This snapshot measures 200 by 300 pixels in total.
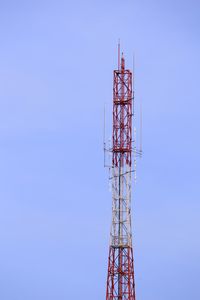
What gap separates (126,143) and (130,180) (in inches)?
98.9

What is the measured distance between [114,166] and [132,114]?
3728 millimetres

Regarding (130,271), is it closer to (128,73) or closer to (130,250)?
(130,250)

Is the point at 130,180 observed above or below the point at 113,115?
below

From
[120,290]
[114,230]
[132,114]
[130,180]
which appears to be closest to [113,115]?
[132,114]

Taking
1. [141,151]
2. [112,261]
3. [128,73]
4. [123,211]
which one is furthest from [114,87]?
[112,261]

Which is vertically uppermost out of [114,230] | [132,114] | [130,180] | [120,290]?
[132,114]

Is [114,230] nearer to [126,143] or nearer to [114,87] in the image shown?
[126,143]

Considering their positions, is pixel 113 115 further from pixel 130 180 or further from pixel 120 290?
pixel 120 290

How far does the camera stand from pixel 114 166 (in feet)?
163

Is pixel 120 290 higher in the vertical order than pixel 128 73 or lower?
lower

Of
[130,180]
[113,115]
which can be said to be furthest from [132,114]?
[130,180]

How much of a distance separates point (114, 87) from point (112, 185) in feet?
21.8

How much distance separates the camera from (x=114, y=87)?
163 feet

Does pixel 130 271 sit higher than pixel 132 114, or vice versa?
pixel 132 114
